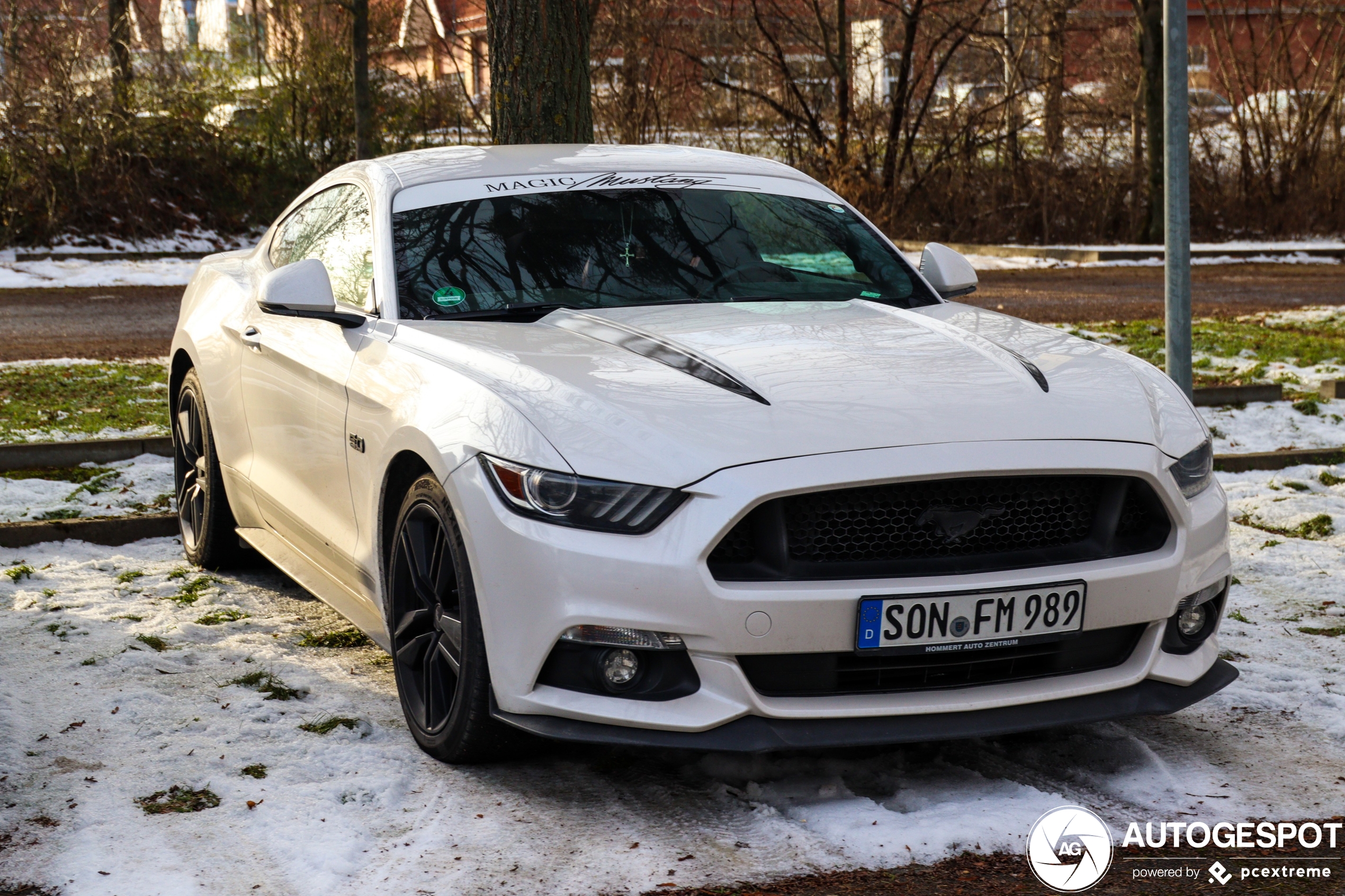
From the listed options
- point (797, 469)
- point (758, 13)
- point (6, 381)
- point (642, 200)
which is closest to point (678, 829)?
point (797, 469)

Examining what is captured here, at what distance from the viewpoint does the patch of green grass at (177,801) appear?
3375 millimetres

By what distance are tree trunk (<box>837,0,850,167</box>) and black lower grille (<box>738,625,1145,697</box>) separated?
1820 centimetres

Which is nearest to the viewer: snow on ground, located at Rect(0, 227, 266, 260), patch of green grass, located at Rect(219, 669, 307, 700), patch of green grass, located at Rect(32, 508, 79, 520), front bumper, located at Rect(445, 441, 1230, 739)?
front bumper, located at Rect(445, 441, 1230, 739)

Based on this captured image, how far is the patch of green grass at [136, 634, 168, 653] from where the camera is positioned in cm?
462

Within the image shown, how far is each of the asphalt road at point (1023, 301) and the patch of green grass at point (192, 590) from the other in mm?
5750

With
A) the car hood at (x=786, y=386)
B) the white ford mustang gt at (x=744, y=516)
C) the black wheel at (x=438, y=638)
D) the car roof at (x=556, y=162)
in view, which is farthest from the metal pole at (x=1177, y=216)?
the black wheel at (x=438, y=638)

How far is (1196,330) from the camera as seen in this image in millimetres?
11422

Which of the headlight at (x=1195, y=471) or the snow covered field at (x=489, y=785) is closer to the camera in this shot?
the snow covered field at (x=489, y=785)

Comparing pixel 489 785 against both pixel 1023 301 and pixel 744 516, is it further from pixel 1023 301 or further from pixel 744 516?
pixel 1023 301

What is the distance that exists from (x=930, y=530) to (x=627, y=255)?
1667 mm

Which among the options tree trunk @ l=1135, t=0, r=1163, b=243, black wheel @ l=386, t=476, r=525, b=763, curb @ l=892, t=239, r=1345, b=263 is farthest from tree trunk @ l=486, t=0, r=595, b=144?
tree trunk @ l=1135, t=0, r=1163, b=243

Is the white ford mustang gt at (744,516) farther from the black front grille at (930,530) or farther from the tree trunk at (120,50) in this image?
the tree trunk at (120,50)

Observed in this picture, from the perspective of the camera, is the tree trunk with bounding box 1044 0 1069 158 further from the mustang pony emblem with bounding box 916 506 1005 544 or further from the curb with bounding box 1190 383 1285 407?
the mustang pony emblem with bounding box 916 506 1005 544

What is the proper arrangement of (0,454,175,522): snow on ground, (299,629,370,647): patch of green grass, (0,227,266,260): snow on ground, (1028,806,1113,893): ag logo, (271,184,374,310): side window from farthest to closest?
(0,227,266,260): snow on ground, (0,454,175,522): snow on ground, (299,629,370,647): patch of green grass, (271,184,374,310): side window, (1028,806,1113,893): ag logo
